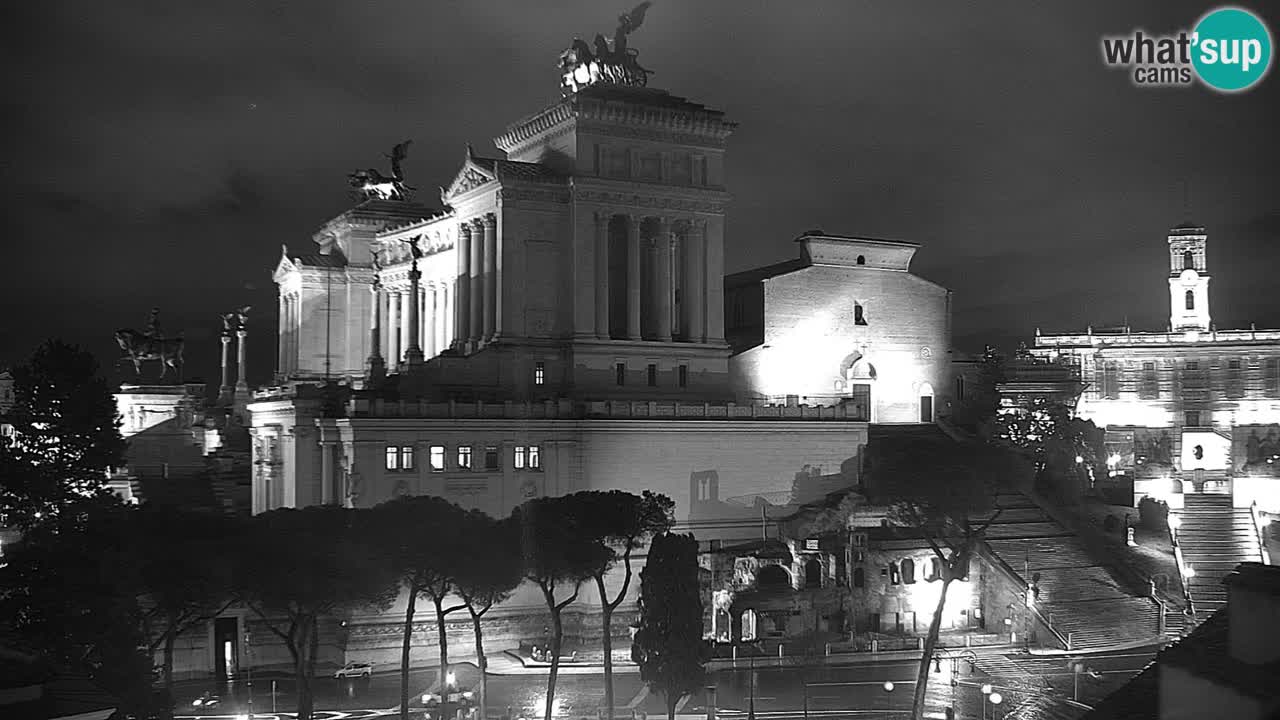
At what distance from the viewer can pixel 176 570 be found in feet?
152

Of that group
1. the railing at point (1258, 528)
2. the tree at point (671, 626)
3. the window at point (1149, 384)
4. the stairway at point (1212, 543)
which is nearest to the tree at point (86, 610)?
the tree at point (671, 626)

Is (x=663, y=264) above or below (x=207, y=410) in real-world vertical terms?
above

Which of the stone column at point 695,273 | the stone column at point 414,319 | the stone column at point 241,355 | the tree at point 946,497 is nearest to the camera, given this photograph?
the tree at point 946,497

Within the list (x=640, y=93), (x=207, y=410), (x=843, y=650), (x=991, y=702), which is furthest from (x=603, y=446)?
(x=207, y=410)

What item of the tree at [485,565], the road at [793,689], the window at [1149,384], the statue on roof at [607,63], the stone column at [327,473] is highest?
the statue on roof at [607,63]

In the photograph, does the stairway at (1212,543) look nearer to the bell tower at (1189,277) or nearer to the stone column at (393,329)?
the bell tower at (1189,277)

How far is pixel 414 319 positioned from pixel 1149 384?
66.2 m

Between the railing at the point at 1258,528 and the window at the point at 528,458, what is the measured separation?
128ft

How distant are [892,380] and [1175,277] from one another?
44.9 meters

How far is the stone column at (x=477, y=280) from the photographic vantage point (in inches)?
3019

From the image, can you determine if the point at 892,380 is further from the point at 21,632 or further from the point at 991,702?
the point at 21,632

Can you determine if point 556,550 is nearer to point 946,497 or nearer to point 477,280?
point 946,497

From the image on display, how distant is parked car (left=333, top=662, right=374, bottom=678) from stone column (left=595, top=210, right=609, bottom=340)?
958 inches

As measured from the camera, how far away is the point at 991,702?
160 feet
